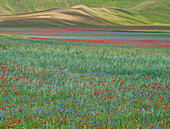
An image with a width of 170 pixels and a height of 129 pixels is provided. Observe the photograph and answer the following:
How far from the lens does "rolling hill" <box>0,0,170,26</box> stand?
92.9m

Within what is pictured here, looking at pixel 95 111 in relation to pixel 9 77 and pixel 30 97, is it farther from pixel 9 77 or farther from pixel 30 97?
pixel 9 77

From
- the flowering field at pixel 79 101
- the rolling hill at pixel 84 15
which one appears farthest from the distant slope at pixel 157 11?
the flowering field at pixel 79 101

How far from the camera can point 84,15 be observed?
352 feet

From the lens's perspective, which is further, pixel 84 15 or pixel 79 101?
pixel 84 15

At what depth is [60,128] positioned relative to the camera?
6.80 m

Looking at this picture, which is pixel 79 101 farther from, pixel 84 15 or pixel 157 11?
pixel 157 11

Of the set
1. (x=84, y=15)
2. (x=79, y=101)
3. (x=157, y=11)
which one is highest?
(x=79, y=101)

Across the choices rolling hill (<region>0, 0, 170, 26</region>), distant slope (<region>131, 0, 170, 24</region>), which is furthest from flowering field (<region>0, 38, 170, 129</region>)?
distant slope (<region>131, 0, 170, 24</region>)

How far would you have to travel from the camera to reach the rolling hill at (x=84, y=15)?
92.9m

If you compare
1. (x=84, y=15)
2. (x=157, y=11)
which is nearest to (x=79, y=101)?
(x=84, y=15)

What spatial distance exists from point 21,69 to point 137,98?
301 inches

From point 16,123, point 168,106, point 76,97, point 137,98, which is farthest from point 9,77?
point 168,106

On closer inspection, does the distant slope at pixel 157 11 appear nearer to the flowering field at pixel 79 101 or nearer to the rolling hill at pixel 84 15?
the rolling hill at pixel 84 15

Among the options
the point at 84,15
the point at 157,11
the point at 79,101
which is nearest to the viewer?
the point at 79,101
